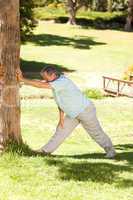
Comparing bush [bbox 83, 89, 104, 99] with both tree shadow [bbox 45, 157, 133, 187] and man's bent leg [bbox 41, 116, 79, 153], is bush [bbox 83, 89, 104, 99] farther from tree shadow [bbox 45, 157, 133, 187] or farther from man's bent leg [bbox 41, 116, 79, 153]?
tree shadow [bbox 45, 157, 133, 187]

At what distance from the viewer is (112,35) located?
55500 millimetres

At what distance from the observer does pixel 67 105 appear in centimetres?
959

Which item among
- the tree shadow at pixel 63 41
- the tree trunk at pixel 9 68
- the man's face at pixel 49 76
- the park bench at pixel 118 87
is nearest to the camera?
the tree trunk at pixel 9 68

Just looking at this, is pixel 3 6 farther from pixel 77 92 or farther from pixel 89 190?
pixel 89 190

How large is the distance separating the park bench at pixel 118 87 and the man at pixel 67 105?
14567 millimetres

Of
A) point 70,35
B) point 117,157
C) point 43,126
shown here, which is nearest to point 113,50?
point 70,35

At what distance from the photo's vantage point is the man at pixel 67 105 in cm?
955

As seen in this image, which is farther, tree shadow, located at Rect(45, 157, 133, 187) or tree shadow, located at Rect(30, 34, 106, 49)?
tree shadow, located at Rect(30, 34, 106, 49)

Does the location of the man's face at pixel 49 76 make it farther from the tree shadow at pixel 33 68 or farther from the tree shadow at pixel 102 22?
the tree shadow at pixel 102 22

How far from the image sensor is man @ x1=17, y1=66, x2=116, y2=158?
9547 mm

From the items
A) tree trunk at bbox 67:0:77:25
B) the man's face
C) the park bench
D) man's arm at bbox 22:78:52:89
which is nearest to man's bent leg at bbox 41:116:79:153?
man's arm at bbox 22:78:52:89

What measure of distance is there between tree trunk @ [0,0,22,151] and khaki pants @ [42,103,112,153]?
0.95 meters

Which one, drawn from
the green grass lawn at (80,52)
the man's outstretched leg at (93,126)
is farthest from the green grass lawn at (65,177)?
the green grass lawn at (80,52)

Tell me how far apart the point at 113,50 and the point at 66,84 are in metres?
38.7
